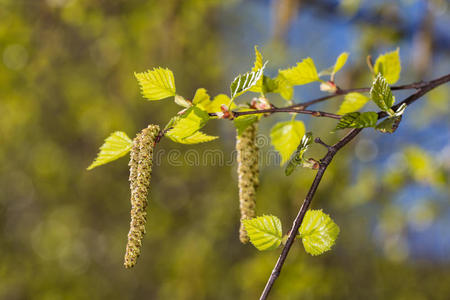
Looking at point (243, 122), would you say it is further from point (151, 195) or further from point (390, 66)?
point (151, 195)

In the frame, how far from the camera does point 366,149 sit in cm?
289

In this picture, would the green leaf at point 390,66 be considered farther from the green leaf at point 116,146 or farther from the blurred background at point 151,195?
the blurred background at point 151,195

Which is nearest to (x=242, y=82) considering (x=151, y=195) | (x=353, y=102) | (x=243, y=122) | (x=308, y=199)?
(x=243, y=122)

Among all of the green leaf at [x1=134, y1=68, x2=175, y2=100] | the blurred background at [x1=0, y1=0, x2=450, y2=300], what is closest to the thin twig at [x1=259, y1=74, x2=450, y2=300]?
the green leaf at [x1=134, y1=68, x2=175, y2=100]

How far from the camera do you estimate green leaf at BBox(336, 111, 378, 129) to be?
1.71 ft

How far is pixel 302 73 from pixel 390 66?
0.18 metres

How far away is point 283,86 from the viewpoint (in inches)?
27.4

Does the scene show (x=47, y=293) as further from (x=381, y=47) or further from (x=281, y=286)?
(x=381, y=47)

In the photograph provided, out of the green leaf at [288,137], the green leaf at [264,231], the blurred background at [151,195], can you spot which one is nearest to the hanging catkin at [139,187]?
the green leaf at [264,231]

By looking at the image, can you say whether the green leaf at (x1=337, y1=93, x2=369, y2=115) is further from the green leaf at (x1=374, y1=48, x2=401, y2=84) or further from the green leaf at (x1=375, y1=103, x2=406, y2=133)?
the green leaf at (x1=375, y1=103, x2=406, y2=133)

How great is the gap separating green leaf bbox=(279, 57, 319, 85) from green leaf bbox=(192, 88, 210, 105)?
137mm

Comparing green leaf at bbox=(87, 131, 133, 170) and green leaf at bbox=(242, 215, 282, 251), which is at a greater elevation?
green leaf at bbox=(87, 131, 133, 170)

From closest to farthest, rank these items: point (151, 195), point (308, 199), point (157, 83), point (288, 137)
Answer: point (308, 199), point (157, 83), point (288, 137), point (151, 195)

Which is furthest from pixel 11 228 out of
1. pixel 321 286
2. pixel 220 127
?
pixel 321 286
